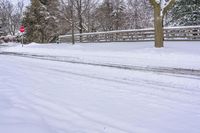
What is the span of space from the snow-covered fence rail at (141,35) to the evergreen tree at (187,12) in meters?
5.91

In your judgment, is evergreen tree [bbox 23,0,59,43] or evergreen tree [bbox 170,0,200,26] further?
evergreen tree [bbox 23,0,59,43]

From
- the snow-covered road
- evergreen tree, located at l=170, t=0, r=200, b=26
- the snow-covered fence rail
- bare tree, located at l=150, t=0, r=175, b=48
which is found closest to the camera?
the snow-covered road

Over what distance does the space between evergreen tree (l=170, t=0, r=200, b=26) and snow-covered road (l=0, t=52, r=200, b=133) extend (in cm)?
2683

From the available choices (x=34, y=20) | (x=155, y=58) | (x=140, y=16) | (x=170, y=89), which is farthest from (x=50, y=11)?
(x=170, y=89)

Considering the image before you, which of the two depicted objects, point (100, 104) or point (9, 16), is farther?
point (9, 16)

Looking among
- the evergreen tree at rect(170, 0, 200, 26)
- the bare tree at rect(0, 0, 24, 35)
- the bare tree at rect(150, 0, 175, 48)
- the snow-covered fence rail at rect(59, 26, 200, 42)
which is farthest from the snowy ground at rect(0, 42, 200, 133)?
the bare tree at rect(0, 0, 24, 35)

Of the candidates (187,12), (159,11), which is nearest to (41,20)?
(187,12)

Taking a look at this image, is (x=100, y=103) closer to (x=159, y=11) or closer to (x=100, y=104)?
(x=100, y=104)

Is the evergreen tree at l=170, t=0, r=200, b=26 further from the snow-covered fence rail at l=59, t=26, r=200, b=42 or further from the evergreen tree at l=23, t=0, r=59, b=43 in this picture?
the evergreen tree at l=23, t=0, r=59, b=43

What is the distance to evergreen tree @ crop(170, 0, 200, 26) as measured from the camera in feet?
123

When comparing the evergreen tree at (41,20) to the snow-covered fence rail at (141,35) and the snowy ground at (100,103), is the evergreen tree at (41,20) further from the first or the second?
the snowy ground at (100,103)

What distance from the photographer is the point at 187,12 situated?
38.0 m

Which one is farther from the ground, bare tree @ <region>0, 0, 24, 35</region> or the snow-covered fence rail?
bare tree @ <region>0, 0, 24, 35</region>

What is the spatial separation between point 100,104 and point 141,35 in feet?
92.4
